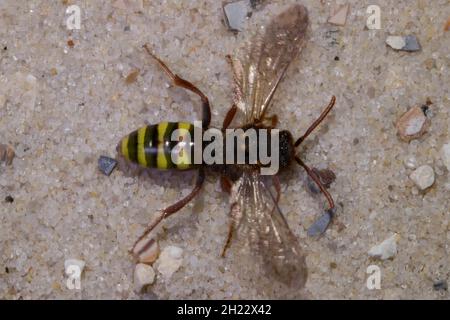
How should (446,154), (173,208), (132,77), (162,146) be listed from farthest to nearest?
(132,77)
(446,154)
(173,208)
(162,146)

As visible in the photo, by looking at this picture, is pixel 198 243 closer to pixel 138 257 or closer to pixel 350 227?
pixel 138 257

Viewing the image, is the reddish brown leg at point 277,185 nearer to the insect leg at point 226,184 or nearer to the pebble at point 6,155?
the insect leg at point 226,184

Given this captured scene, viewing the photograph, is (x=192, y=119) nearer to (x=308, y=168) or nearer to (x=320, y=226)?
(x=308, y=168)

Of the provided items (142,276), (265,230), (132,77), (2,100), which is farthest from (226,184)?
(2,100)

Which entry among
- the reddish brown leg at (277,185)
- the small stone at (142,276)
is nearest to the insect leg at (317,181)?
the reddish brown leg at (277,185)

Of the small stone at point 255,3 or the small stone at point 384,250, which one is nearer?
the small stone at point 384,250

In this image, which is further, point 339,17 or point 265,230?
point 339,17

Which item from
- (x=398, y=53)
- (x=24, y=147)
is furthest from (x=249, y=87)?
(x=24, y=147)
